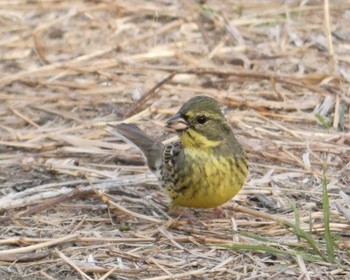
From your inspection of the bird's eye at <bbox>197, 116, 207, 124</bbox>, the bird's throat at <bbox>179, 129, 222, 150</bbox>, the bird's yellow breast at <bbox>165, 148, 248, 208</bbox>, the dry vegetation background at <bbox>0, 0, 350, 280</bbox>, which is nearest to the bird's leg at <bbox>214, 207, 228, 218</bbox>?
the dry vegetation background at <bbox>0, 0, 350, 280</bbox>

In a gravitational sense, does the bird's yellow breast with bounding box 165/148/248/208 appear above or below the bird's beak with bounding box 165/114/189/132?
below

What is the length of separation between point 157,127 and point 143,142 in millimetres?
687

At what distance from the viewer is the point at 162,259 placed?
5078mm

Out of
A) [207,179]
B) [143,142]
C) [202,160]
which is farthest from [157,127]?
[207,179]

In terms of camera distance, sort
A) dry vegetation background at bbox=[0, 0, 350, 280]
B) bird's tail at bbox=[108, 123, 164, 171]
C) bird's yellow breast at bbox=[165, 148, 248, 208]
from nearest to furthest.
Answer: dry vegetation background at bbox=[0, 0, 350, 280]
bird's yellow breast at bbox=[165, 148, 248, 208]
bird's tail at bbox=[108, 123, 164, 171]

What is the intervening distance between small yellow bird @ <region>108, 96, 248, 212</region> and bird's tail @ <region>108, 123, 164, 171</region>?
0.35 m

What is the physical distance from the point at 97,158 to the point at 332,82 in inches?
75.6

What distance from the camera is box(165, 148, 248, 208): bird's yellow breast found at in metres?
5.35

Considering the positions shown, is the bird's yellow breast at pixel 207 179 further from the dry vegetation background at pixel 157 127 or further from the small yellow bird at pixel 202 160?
the dry vegetation background at pixel 157 127

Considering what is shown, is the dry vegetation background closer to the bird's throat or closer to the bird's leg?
the bird's leg

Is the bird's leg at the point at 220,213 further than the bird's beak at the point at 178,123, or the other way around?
the bird's leg at the point at 220,213

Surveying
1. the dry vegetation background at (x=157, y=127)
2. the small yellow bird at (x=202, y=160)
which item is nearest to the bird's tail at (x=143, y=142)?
the dry vegetation background at (x=157, y=127)

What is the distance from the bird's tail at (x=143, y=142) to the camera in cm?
603

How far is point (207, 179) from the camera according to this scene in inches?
211
